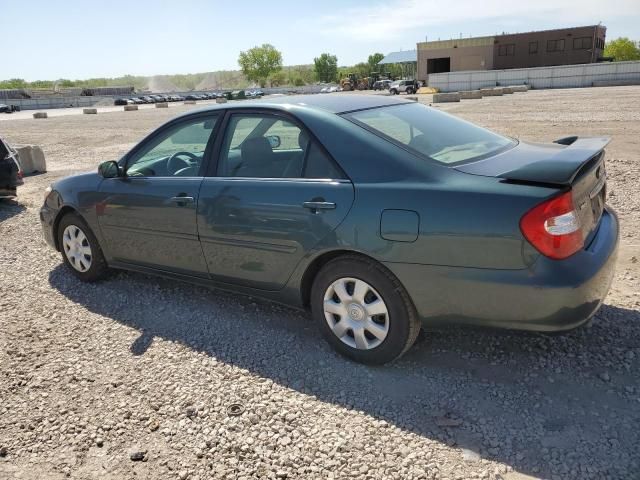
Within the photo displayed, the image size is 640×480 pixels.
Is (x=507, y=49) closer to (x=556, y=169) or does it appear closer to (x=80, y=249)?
(x=80, y=249)

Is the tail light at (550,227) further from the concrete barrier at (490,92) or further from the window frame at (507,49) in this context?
the window frame at (507,49)

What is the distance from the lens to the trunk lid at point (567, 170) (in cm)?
270

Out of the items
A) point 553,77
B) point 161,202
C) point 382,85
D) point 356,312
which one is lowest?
point 382,85

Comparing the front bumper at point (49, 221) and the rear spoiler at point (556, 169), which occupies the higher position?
the rear spoiler at point (556, 169)

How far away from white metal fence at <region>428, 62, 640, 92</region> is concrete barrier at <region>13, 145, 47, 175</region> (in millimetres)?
50738

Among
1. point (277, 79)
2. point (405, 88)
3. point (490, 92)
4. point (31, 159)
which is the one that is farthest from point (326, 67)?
A: point (31, 159)

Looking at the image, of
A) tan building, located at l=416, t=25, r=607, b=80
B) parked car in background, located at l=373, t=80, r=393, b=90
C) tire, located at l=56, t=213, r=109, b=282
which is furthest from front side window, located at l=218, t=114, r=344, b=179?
tan building, located at l=416, t=25, r=607, b=80

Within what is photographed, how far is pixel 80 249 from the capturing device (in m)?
5.04

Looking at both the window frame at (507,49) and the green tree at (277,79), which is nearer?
the window frame at (507,49)

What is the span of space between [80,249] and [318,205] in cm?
296

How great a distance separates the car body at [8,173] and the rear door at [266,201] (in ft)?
21.1

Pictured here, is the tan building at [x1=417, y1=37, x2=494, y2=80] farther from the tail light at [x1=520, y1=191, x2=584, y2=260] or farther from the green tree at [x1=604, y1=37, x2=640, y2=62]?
the tail light at [x1=520, y1=191, x2=584, y2=260]

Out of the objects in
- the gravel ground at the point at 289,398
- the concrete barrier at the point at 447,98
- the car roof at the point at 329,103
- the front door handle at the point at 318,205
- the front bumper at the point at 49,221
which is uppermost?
the car roof at the point at 329,103

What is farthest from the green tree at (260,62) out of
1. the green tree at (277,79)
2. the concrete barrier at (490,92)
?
the concrete barrier at (490,92)
